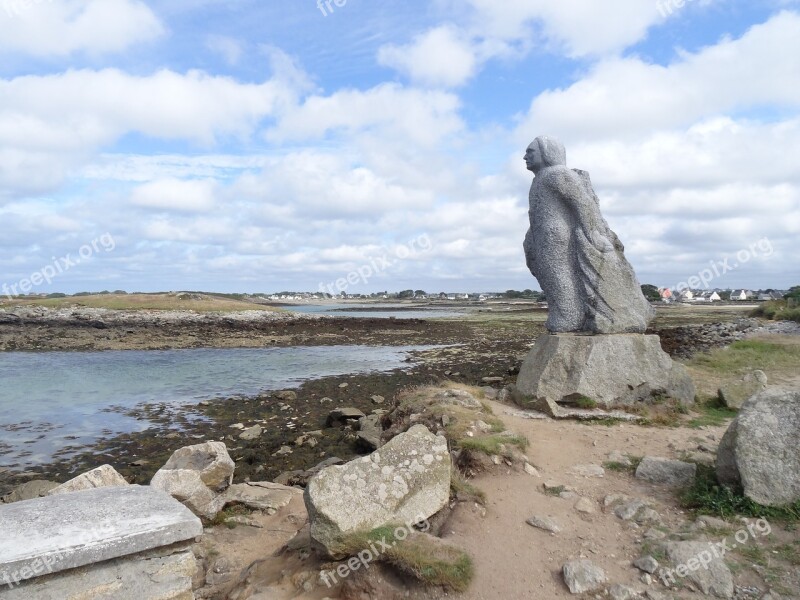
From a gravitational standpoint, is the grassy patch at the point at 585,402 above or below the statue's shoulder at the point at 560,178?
below

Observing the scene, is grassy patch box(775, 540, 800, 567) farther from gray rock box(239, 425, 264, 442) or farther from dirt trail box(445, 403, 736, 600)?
gray rock box(239, 425, 264, 442)

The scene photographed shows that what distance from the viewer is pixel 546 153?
1125cm

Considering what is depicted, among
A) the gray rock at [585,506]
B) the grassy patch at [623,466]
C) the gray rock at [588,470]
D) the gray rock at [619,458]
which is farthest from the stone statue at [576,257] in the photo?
the gray rock at [585,506]

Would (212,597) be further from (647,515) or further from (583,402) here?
(583,402)

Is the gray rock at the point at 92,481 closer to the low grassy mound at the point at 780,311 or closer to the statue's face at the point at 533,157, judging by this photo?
the statue's face at the point at 533,157

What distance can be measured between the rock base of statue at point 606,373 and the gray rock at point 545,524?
4.25 meters

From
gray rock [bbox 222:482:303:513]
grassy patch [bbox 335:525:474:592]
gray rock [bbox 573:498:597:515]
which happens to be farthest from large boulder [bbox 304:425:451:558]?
gray rock [bbox 222:482:303:513]

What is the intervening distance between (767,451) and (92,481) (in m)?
7.39

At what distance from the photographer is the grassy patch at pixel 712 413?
899cm

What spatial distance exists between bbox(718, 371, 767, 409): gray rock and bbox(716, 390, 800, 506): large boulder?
4.83m

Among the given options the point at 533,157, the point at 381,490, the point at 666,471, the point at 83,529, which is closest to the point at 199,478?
the point at 381,490

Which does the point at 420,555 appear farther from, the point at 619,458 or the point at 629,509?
the point at 619,458

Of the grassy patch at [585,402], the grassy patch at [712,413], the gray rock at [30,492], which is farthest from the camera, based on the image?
the grassy patch at [585,402]

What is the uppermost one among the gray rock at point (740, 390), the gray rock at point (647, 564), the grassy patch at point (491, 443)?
the gray rock at point (740, 390)
